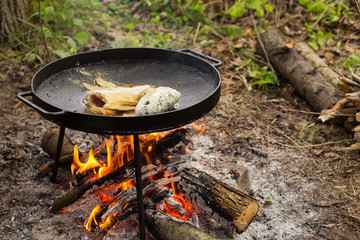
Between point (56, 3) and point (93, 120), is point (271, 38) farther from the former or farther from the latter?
point (93, 120)

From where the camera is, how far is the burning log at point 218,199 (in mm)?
2266

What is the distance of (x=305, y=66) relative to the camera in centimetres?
428

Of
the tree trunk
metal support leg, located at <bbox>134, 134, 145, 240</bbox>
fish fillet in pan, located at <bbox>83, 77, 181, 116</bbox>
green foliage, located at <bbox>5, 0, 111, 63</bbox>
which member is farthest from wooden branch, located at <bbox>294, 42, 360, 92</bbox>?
the tree trunk

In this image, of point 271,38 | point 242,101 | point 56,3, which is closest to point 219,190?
point 242,101

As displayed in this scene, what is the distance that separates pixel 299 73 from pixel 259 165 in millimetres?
1830

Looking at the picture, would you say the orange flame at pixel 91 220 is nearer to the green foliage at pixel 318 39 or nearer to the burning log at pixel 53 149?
the burning log at pixel 53 149

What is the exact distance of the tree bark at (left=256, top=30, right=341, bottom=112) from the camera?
12.6 feet

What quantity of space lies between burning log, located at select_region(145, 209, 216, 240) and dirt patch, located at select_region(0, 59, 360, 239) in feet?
0.66

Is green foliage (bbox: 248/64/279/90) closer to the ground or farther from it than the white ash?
farther from it

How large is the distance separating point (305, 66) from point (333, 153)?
1.53 metres

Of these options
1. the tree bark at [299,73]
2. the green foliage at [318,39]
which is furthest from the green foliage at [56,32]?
the green foliage at [318,39]

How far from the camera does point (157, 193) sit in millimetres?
2428

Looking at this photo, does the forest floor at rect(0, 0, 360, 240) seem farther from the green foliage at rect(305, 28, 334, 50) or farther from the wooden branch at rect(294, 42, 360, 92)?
the green foliage at rect(305, 28, 334, 50)

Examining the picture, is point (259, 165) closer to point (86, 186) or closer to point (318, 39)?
point (86, 186)
